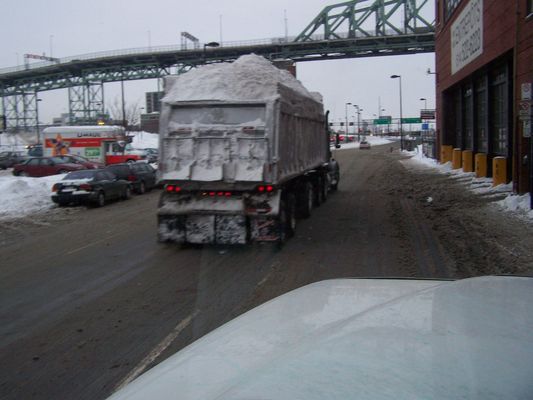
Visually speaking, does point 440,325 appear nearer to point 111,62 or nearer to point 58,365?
point 58,365

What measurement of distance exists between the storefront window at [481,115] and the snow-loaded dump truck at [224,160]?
1825cm

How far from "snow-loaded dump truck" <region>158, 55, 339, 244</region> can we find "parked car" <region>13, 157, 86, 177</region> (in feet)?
75.7

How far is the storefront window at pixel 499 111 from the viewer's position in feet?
75.5

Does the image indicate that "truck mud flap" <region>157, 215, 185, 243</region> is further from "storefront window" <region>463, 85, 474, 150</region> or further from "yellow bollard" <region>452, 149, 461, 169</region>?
"yellow bollard" <region>452, 149, 461, 169</region>

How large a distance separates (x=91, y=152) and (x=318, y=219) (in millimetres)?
31496

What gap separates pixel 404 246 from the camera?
11.5 metres

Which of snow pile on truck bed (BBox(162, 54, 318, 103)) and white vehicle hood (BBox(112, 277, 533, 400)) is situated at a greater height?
snow pile on truck bed (BBox(162, 54, 318, 103))

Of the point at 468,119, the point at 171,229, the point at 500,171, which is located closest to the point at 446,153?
the point at 468,119

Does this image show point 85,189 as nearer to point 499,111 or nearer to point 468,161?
point 499,111

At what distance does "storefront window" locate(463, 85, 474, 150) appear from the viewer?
3020 centimetres

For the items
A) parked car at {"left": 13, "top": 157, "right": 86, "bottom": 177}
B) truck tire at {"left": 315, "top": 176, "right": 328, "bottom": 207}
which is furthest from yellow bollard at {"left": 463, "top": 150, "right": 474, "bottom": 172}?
parked car at {"left": 13, "top": 157, "right": 86, "bottom": 177}

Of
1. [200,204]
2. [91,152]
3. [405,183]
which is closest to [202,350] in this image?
[200,204]

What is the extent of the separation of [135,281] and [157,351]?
3.62 meters

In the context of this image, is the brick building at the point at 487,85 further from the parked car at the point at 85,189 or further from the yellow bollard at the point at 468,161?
the parked car at the point at 85,189
